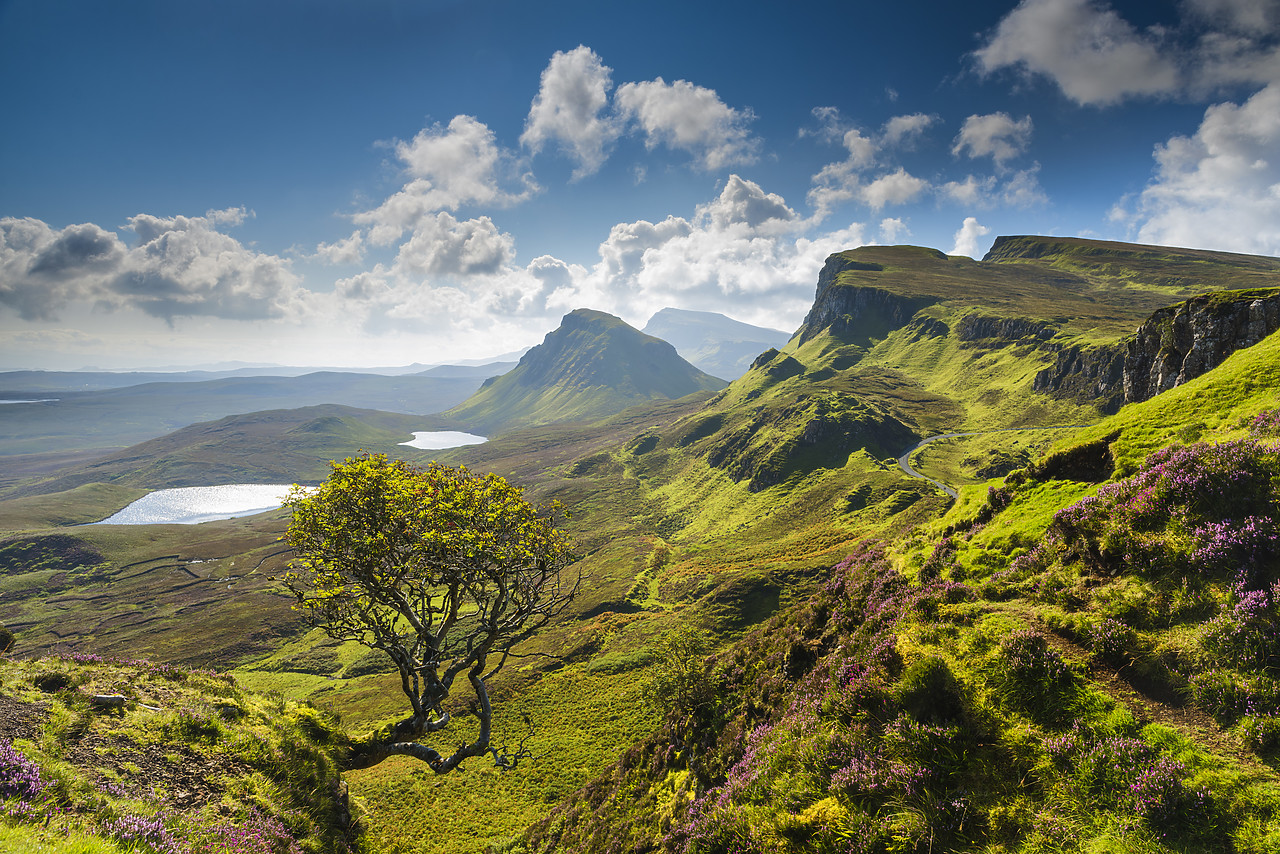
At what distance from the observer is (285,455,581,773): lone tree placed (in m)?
14.6

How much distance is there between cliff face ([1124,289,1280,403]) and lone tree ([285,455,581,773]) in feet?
241

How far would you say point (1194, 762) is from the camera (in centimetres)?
592

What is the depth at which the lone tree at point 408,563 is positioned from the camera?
14.6 meters

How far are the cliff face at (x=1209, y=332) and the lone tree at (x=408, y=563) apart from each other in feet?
241

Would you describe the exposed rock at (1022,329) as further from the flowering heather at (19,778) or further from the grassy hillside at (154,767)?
the flowering heather at (19,778)

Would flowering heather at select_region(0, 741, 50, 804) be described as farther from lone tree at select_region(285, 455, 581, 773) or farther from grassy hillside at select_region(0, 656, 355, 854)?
lone tree at select_region(285, 455, 581, 773)

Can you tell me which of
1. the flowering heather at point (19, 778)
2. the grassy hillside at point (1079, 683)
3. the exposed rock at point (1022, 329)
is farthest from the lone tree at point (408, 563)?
the exposed rock at point (1022, 329)

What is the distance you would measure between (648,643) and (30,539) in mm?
289965

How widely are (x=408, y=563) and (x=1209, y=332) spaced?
96.1 meters

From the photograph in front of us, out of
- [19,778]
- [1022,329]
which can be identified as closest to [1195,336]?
[19,778]

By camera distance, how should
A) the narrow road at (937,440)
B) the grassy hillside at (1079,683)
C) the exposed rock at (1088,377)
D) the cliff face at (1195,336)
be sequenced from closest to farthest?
the grassy hillside at (1079,683) → the cliff face at (1195,336) → the narrow road at (937,440) → the exposed rock at (1088,377)

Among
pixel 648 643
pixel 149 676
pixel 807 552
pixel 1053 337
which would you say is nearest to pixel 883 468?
pixel 807 552

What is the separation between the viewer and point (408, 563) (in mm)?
15211

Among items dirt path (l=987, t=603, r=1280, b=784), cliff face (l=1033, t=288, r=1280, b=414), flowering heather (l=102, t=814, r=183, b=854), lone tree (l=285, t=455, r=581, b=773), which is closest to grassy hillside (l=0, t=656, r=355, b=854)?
flowering heather (l=102, t=814, r=183, b=854)
